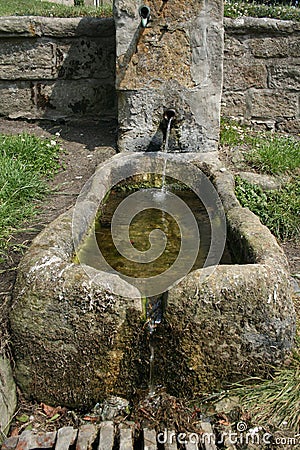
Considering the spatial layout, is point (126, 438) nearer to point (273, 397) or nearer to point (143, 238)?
point (273, 397)

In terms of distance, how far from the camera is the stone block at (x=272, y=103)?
4910mm

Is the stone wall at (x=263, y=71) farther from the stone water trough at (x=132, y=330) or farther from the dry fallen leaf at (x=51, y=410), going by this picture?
the dry fallen leaf at (x=51, y=410)

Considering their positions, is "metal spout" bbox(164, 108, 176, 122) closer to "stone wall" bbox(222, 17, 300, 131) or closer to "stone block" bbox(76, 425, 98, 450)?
"stone wall" bbox(222, 17, 300, 131)

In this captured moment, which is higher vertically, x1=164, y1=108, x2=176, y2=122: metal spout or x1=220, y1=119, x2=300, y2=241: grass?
x1=164, y1=108, x2=176, y2=122: metal spout

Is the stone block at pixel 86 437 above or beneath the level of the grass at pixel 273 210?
beneath

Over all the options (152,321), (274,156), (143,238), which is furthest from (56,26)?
(152,321)

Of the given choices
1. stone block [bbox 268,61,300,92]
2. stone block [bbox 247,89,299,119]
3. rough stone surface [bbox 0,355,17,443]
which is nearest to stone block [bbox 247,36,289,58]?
stone block [bbox 268,61,300,92]

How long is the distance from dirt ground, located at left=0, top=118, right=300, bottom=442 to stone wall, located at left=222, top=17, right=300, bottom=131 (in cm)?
127

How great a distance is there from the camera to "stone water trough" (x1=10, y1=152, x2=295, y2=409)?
211cm

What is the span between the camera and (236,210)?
2.89 metres

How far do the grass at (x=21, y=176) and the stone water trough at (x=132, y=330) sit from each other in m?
0.65

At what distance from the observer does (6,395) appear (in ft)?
7.06

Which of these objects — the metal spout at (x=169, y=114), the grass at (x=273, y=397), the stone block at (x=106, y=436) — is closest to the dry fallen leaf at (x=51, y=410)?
the stone block at (x=106, y=436)

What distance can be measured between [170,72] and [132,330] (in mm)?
2287
